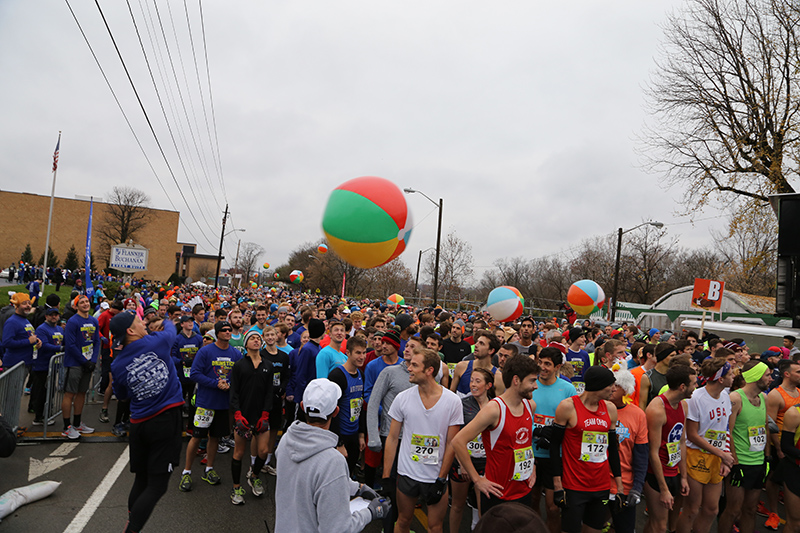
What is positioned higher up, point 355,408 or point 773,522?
point 355,408

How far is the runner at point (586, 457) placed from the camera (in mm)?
3752

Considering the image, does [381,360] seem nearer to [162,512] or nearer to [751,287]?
[162,512]

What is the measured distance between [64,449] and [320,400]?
5.92m

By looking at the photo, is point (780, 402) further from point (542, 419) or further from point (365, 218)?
point (365, 218)

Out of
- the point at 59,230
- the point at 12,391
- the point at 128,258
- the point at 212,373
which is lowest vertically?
the point at 12,391

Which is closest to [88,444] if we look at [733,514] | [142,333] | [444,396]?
[142,333]

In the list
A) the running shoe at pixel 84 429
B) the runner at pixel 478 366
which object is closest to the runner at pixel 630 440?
the runner at pixel 478 366

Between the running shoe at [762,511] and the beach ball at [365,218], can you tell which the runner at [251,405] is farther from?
the running shoe at [762,511]

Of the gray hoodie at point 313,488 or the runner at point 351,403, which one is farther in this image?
the runner at point 351,403

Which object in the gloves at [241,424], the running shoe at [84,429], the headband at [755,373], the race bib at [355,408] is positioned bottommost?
the running shoe at [84,429]

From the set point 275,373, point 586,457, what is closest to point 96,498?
point 275,373

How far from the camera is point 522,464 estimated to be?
3.65 m

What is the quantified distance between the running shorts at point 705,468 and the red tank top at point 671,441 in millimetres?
308

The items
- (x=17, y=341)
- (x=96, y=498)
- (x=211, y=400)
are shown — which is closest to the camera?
(x=96, y=498)
